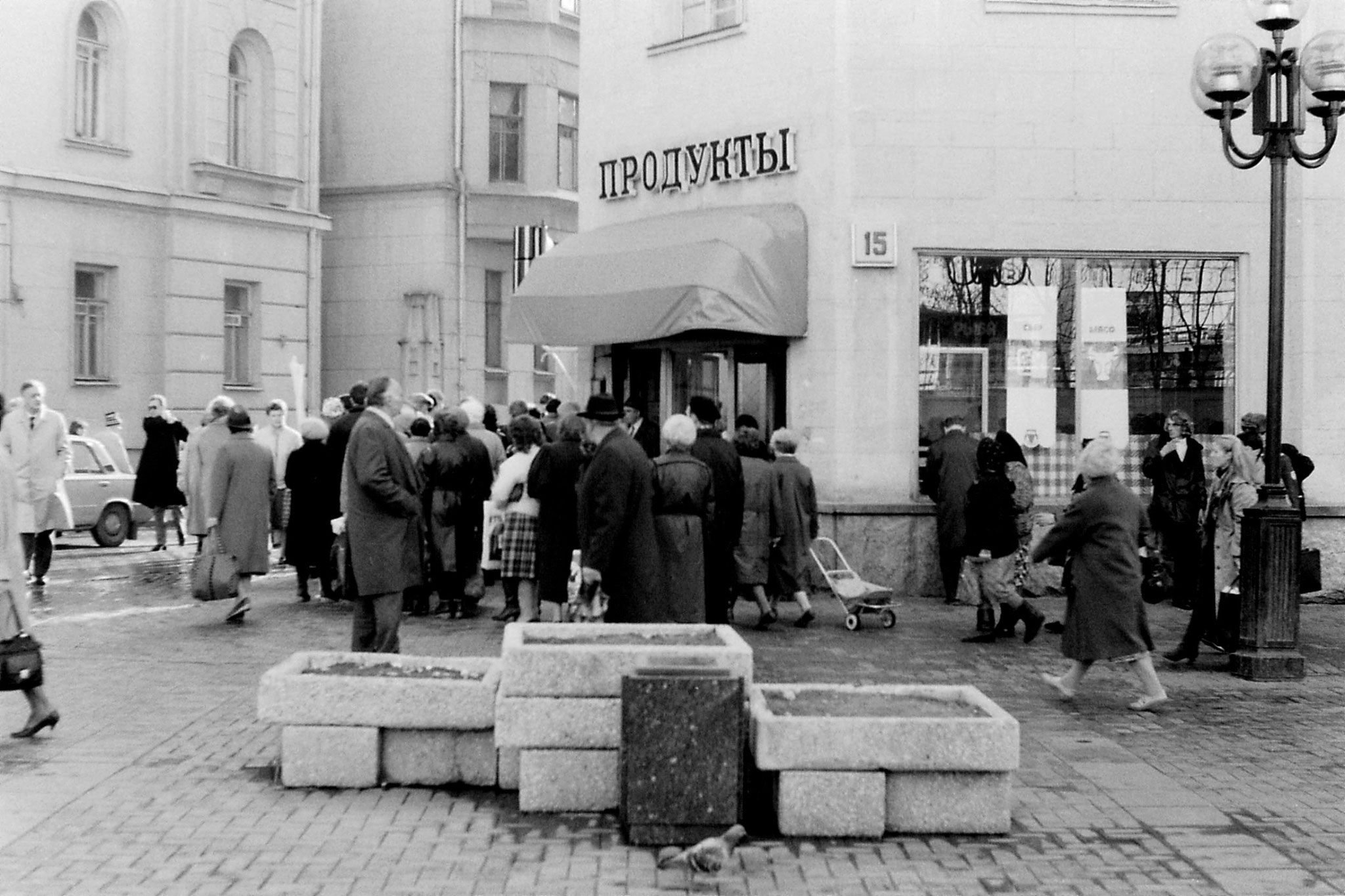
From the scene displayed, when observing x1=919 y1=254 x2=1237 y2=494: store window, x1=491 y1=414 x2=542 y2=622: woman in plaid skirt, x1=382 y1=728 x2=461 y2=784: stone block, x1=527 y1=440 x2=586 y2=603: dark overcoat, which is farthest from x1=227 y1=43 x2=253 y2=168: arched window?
x1=382 y1=728 x2=461 y2=784: stone block

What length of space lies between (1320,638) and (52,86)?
1991 cm

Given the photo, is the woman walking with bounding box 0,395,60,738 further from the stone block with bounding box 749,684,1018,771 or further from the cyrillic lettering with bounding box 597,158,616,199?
the cyrillic lettering with bounding box 597,158,616,199

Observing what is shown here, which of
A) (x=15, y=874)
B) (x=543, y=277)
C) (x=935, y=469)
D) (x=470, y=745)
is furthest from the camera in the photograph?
(x=543, y=277)

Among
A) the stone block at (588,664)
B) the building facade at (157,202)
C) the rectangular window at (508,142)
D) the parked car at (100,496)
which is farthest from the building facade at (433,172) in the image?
the stone block at (588,664)

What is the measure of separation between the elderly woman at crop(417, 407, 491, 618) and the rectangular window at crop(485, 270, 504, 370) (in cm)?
1860

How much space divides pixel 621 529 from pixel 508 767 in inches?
99.7

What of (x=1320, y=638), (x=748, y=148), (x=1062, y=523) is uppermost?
(x=748, y=148)

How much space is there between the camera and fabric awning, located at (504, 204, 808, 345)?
53.0 feet

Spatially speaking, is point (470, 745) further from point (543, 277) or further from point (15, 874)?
point (543, 277)

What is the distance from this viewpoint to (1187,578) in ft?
50.1

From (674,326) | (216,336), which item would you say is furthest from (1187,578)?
(216,336)

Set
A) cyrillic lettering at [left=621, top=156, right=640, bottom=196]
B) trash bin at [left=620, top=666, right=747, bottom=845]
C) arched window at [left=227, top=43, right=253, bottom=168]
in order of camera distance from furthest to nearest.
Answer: arched window at [left=227, top=43, right=253, bottom=168] < cyrillic lettering at [left=621, top=156, right=640, bottom=196] < trash bin at [left=620, top=666, right=747, bottom=845]

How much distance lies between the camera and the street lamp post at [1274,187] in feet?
37.8

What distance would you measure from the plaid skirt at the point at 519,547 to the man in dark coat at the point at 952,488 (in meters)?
4.02
